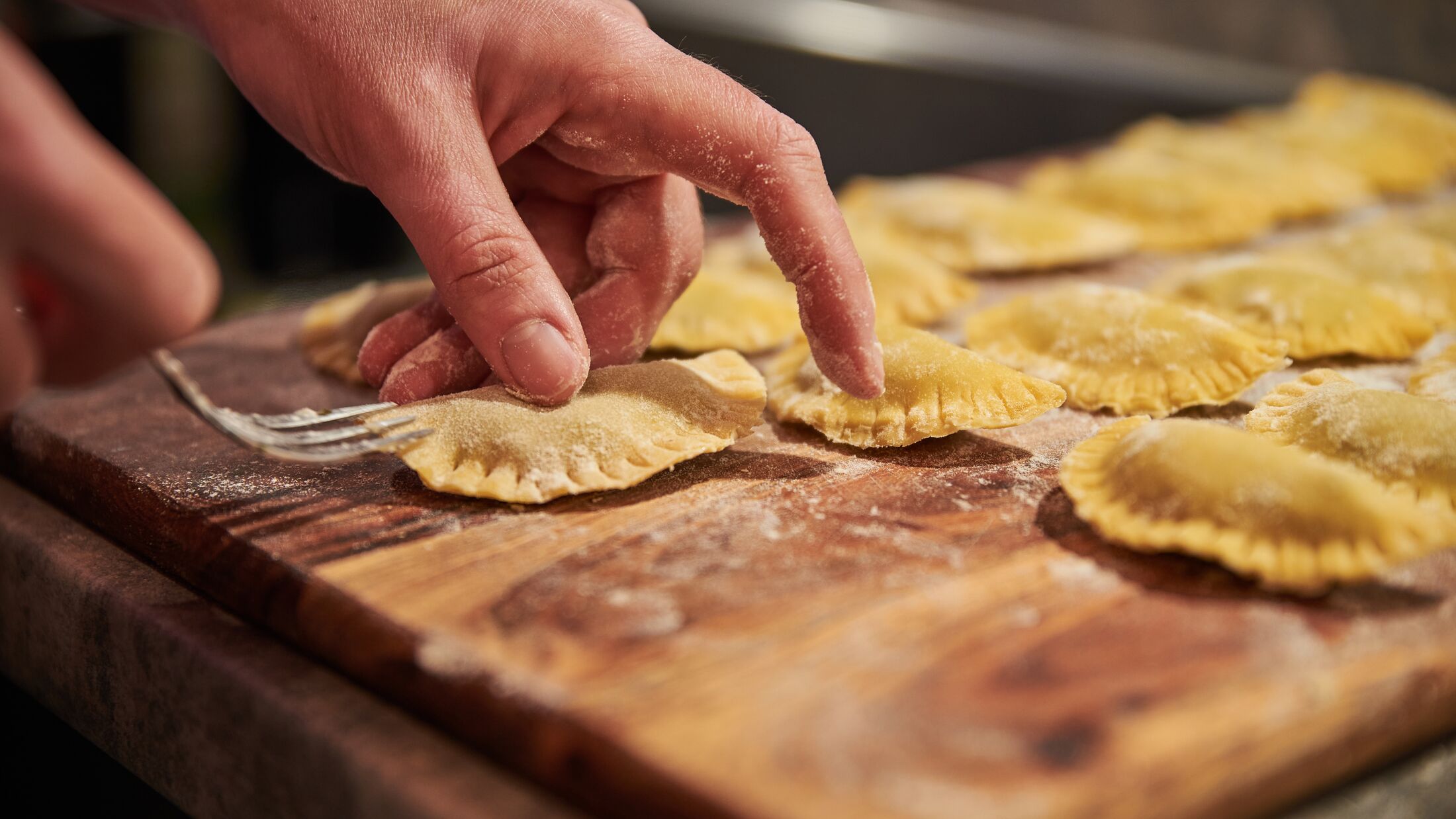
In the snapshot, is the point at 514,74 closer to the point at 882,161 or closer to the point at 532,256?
the point at 532,256

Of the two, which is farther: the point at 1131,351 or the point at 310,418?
the point at 1131,351

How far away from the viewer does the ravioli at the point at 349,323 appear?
226 centimetres

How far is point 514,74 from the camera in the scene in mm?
1744

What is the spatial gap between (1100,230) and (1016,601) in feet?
6.94

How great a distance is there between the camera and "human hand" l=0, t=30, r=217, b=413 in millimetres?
1072

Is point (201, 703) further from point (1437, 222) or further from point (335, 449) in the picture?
point (1437, 222)

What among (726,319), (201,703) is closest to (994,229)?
(726,319)

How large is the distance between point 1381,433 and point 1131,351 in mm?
523

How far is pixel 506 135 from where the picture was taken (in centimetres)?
182

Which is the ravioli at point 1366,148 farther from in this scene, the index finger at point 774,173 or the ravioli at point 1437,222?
the index finger at point 774,173

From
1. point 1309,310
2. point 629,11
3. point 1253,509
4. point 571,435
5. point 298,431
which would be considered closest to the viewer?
point 1253,509

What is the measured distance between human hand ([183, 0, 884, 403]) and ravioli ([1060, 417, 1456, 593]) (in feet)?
1.40

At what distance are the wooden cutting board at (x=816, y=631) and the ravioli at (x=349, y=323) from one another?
0.47 metres

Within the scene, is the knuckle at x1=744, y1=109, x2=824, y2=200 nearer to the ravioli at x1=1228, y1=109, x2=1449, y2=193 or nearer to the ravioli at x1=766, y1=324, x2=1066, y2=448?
the ravioli at x1=766, y1=324, x2=1066, y2=448
